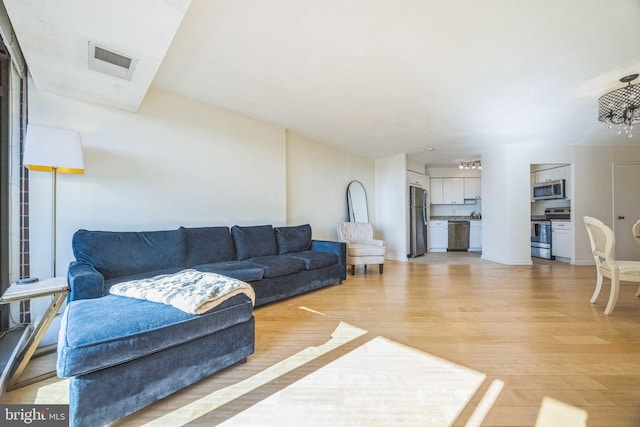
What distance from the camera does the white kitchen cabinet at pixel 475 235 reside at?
6.97 meters

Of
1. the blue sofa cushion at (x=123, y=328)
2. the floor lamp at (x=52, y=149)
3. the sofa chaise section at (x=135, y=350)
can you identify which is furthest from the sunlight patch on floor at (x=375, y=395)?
the floor lamp at (x=52, y=149)

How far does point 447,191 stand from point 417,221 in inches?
72.5

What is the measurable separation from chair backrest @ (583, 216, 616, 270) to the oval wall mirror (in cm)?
352

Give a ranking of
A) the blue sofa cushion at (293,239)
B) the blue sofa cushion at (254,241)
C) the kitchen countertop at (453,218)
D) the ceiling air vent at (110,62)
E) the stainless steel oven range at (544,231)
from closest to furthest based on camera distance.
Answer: the ceiling air vent at (110,62) < the blue sofa cushion at (254,241) < the blue sofa cushion at (293,239) < the stainless steel oven range at (544,231) < the kitchen countertop at (453,218)

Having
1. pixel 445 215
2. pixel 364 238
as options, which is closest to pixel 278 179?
pixel 364 238

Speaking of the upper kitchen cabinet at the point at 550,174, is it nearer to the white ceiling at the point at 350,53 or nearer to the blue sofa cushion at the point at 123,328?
the white ceiling at the point at 350,53

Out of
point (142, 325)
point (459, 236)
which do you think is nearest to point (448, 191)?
point (459, 236)

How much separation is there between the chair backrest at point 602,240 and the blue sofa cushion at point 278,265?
303cm

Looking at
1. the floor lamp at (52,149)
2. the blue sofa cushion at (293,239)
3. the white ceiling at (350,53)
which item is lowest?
the blue sofa cushion at (293,239)

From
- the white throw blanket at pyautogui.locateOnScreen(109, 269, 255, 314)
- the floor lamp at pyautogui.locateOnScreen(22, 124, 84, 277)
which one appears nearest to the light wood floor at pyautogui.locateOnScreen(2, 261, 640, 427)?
the white throw blanket at pyautogui.locateOnScreen(109, 269, 255, 314)

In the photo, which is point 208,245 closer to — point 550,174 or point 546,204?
point 550,174

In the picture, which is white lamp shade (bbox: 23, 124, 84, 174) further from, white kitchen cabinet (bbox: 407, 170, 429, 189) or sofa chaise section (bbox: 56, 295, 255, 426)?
white kitchen cabinet (bbox: 407, 170, 429, 189)

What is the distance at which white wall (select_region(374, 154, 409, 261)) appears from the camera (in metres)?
5.71

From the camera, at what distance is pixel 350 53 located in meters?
2.18
